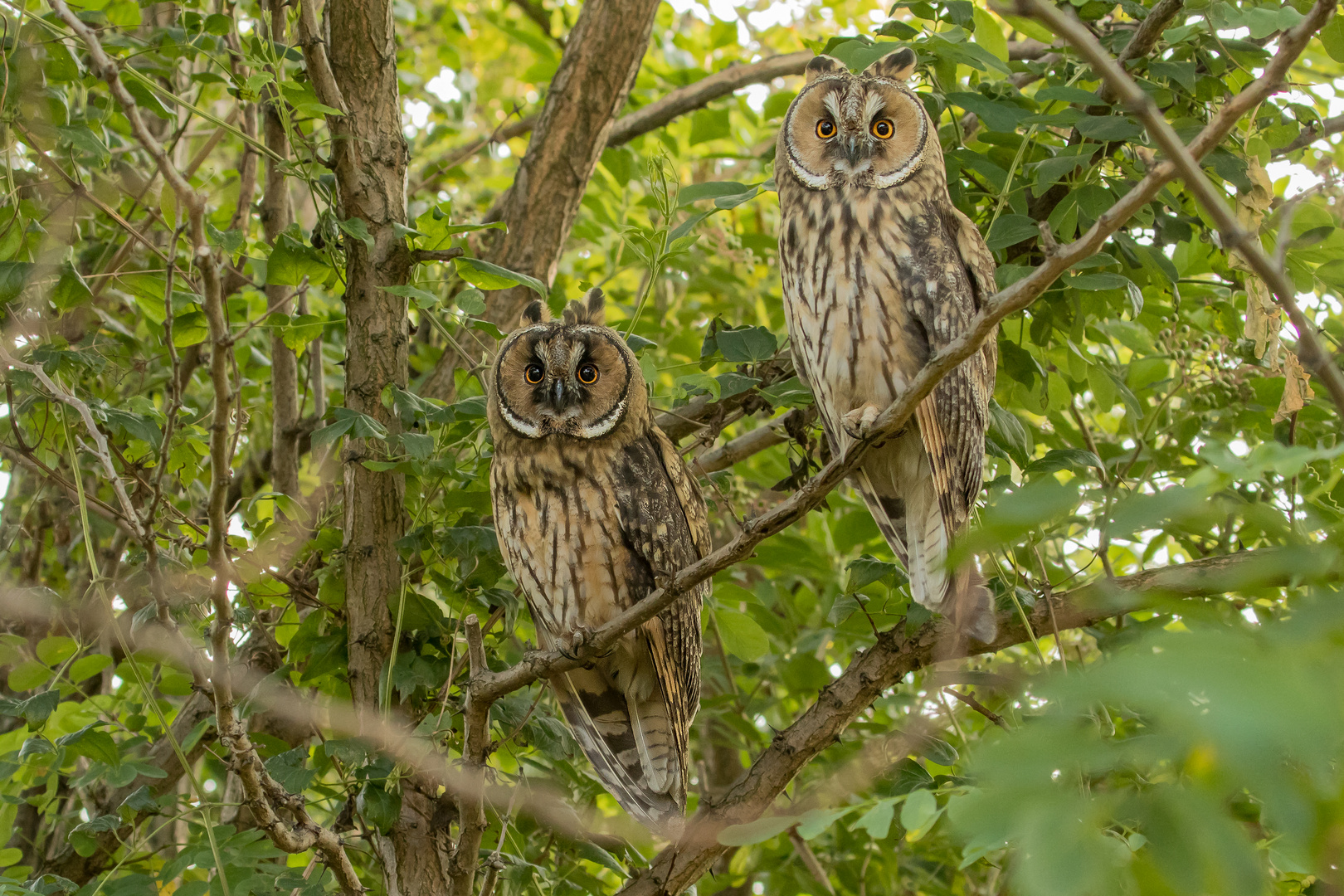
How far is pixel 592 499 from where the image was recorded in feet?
9.50

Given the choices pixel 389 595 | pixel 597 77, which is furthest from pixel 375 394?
pixel 597 77

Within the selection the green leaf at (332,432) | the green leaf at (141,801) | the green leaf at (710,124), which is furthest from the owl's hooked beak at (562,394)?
the green leaf at (710,124)

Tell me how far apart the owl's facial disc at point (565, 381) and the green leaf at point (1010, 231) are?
0.98m

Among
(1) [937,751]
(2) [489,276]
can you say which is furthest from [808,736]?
(2) [489,276]

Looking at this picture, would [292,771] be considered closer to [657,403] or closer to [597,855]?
[597,855]

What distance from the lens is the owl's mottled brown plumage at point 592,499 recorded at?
9.43ft

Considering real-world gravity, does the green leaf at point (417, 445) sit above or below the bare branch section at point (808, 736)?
above

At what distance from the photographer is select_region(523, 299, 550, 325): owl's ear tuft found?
3.06 metres

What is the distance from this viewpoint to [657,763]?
10.2 ft

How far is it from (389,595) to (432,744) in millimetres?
481

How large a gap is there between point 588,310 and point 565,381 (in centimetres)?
31

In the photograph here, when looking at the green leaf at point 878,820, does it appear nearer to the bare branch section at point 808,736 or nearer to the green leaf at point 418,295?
the bare branch section at point 808,736

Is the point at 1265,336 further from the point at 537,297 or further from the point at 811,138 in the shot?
the point at 537,297

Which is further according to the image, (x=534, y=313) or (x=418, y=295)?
(x=534, y=313)
